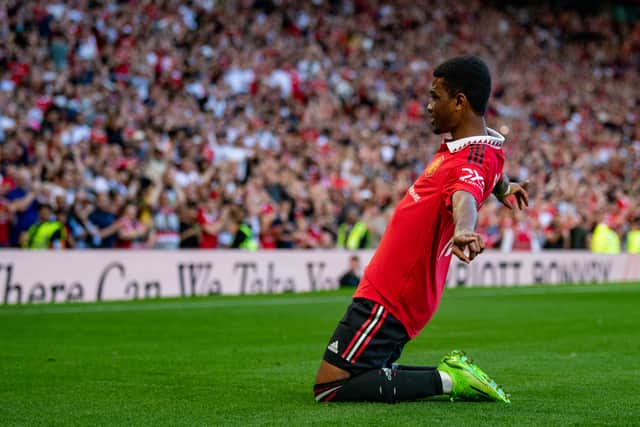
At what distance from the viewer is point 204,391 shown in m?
6.93

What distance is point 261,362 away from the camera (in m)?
8.92

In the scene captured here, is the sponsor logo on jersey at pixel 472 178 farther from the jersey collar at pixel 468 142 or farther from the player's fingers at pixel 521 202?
the player's fingers at pixel 521 202

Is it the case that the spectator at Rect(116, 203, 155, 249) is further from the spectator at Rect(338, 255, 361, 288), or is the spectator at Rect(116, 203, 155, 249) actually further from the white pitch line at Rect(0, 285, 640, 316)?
the spectator at Rect(338, 255, 361, 288)

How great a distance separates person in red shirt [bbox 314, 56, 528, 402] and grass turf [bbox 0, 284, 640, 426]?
13cm

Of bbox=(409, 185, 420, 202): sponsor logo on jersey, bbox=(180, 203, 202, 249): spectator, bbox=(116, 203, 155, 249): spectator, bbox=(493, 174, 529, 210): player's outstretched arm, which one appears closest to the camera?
bbox=(409, 185, 420, 202): sponsor logo on jersey

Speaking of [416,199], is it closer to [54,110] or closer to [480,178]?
[480,178]

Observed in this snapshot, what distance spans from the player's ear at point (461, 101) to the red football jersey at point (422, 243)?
182 millimetres

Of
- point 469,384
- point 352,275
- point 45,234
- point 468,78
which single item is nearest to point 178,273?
point 45,234

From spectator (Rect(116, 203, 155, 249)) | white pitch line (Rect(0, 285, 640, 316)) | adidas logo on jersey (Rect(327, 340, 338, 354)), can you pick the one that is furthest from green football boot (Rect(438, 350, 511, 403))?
spectator (Rect(116, 203, 155, 249))

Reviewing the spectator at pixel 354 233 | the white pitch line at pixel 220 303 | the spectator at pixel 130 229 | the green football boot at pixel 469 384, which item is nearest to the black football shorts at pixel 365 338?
the green football boot at pixel 469 384

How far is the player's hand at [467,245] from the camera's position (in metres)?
4.95

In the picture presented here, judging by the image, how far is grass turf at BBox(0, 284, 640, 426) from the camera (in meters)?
5.86

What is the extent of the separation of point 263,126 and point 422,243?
18971mm

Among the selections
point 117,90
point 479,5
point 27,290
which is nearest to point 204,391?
point 27,290
